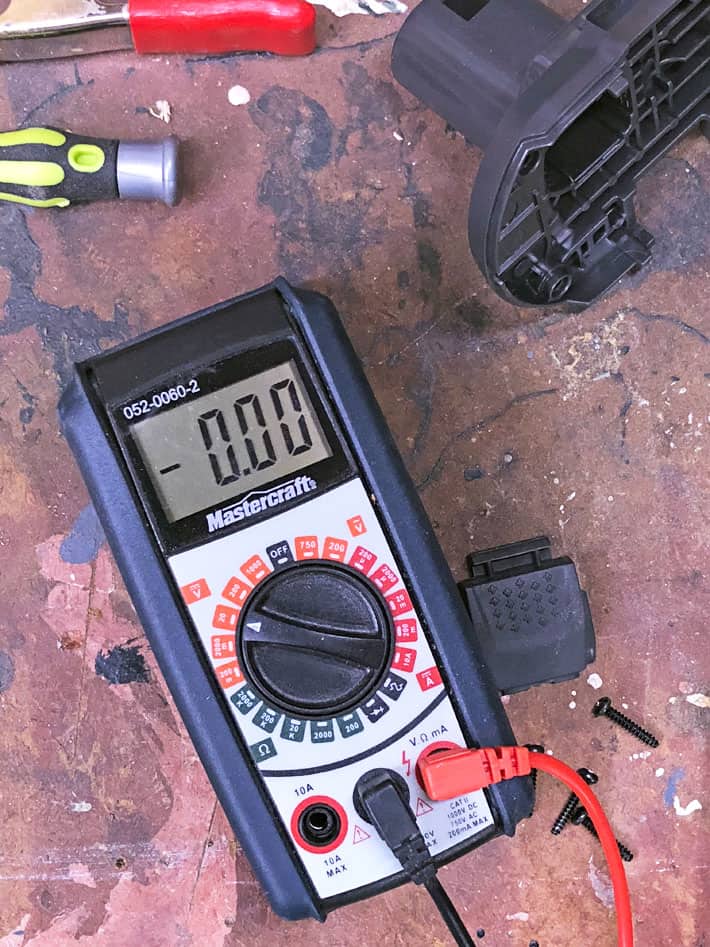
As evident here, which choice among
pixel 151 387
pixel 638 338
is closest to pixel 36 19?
pixel 151 387

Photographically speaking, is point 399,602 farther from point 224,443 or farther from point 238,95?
point 238,95

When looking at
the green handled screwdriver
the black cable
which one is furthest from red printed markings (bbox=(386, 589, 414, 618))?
the green handled screwdriver

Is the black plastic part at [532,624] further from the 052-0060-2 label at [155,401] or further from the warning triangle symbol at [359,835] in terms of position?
the 052-0060-2 label at [155,401]

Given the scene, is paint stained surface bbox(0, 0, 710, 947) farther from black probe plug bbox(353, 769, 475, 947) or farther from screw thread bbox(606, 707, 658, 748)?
black probe plug bbox(353, 769, 475, 947)

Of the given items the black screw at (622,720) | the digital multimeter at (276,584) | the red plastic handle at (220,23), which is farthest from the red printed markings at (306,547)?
the red plastic handle at (220,23)

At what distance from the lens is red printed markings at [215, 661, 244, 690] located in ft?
2.44

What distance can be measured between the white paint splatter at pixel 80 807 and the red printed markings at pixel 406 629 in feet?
1.32

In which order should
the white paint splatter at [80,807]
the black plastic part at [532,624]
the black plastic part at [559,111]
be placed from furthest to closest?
1. the white paint splatter at [80,807]
2. the black plastic part at [532,624]
3. the black plastic part at [559,111]

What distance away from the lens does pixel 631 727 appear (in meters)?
0.91

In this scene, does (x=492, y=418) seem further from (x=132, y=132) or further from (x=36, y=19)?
(x=36, y=19)

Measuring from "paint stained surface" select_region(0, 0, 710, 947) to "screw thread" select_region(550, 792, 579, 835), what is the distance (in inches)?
0.4

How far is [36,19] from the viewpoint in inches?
34.5

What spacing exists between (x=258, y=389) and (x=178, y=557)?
156 millimetres

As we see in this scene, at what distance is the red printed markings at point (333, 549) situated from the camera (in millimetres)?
752
